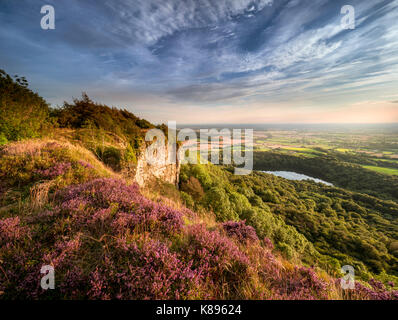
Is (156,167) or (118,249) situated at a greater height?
(118,249)

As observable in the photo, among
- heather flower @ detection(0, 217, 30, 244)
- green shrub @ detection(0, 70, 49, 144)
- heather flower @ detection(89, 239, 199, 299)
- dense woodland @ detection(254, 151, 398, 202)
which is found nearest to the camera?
heather flower @ detection(89, 239, 199, 299)

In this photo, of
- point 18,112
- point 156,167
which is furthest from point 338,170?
point 18,112

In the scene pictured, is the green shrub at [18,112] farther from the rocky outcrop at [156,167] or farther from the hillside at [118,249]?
the rocky outcrop at [156,167]

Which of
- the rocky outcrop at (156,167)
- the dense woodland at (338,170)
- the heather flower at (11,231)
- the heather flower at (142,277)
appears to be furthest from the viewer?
the dense woodland at (338,170)

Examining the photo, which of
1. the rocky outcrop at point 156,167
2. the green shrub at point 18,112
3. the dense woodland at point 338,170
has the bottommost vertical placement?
the dense woodland at point 338,170

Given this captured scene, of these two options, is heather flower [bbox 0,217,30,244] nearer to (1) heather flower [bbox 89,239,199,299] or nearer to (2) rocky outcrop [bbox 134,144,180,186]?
(1) heather flower [bbox 89,239,199,299]

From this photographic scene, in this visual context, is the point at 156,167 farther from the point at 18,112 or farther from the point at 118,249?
the point at 118,249

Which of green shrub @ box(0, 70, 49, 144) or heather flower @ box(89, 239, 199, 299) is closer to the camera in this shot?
heather flower @ box(89, 239, 199, 299)

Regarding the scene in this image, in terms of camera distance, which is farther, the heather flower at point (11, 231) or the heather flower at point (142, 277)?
the heather flower at point (11, 231)

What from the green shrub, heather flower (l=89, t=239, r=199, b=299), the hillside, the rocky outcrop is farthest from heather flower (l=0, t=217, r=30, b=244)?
the green shrub

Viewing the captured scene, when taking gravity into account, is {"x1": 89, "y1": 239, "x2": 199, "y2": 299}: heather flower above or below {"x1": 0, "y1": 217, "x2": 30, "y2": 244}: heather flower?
below

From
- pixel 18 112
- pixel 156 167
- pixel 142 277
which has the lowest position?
pixel 156 167

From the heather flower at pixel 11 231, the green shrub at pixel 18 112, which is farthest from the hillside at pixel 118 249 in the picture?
the green shrub at pixel 18 112
